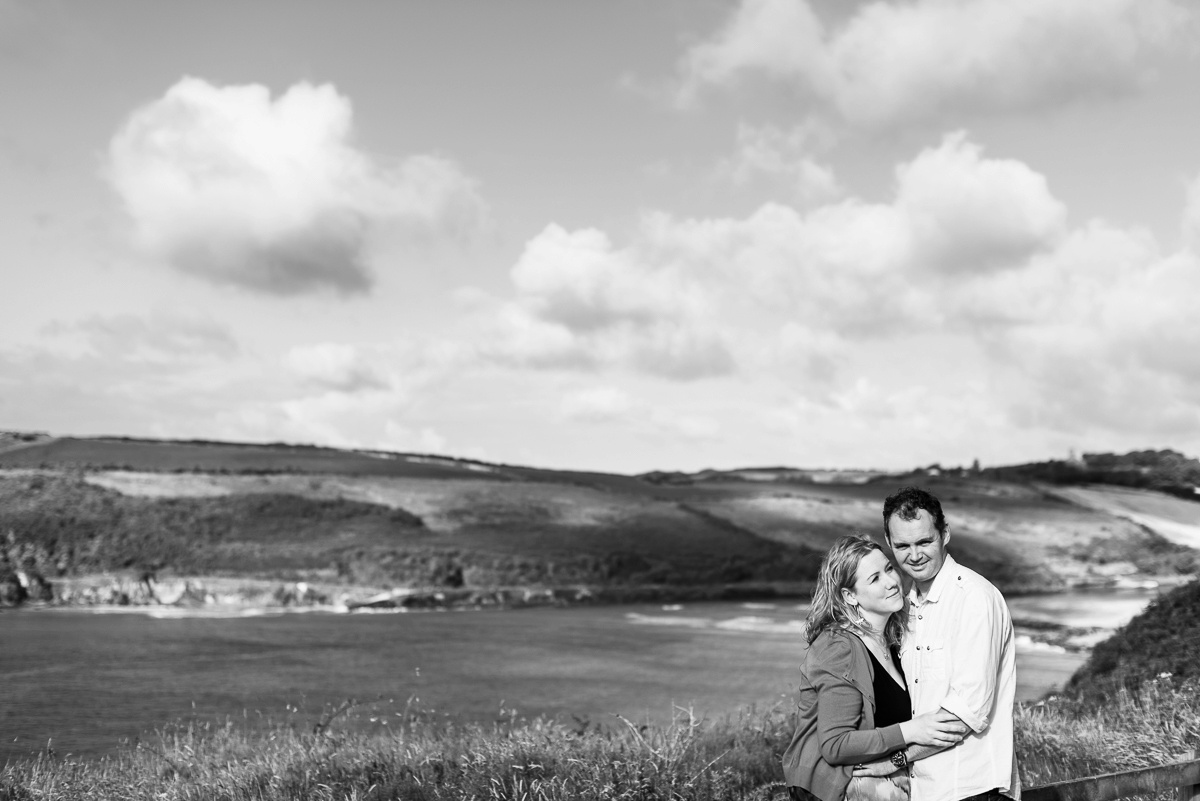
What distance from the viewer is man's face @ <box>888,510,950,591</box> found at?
13.9 ft

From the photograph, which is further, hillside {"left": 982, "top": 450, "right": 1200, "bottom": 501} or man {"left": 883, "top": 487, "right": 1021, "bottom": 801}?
hillside {"left": 982, "top": 450, "right": 1200, "bottom": 501}

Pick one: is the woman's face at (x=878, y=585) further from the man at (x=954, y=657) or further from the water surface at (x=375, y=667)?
the water surface at (x=375, y=667)

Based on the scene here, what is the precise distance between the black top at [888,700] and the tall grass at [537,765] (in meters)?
3.78

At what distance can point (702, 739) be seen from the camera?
10617mm

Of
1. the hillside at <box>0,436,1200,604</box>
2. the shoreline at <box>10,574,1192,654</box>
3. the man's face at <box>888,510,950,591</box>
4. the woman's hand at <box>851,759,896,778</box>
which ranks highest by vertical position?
the man's face at <box>888,510,950,591</box>

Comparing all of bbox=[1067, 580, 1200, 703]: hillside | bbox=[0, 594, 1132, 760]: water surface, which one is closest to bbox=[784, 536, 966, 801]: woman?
bbox=[1067, 580, 1200, 703]: hillside

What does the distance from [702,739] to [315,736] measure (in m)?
3.98

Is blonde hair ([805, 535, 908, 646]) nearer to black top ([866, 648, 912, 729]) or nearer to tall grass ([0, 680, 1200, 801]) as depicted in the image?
black top ([866, 648, 912, 729])

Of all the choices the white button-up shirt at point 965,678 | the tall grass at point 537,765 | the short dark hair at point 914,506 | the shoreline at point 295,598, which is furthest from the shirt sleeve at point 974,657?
the shoreline at point 295,598

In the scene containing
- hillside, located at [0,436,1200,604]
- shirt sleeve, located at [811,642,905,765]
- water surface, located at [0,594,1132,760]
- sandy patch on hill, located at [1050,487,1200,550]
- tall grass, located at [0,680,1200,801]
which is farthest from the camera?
sandy patch on hill, located at [1050,487,1200,550]

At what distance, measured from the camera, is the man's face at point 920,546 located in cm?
422

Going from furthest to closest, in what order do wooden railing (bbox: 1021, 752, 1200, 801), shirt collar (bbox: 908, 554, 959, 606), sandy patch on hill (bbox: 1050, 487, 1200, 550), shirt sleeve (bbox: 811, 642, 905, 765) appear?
1. sandy patch on hill (bbox: 1050, 487, 1200, 550)
2. wooden railing (bbox: 1021, 752, 1200, 801)
3. shirt collar (bbox: 908, 554, 959, 606)
4. shirt sleeve (bbox: 811, 642, 905, 765)

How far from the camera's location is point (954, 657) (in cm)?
399

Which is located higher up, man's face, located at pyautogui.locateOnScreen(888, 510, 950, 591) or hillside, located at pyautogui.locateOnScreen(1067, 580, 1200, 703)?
man's face, located at pyautogui.locateOnScreen(888, 510, 950, 591)
